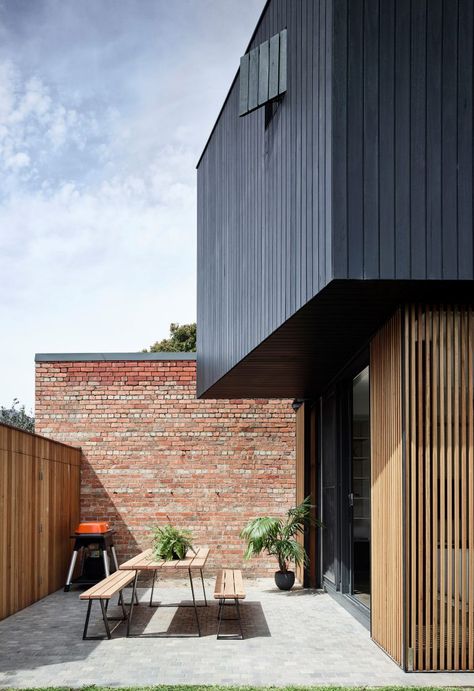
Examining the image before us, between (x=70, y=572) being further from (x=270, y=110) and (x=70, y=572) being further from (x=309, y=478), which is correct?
(x=270, y=110)

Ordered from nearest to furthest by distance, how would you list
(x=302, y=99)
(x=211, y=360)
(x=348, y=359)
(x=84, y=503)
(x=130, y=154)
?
(x=302, y=99) < (x=348, y=359) < (x=211, y=360) < (x=84, y=503) < (x=130, y=154)

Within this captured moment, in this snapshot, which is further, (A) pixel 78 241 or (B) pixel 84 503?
(A) pixel 78 241

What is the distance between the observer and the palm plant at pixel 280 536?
11312 mm

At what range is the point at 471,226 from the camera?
5727 millimetres

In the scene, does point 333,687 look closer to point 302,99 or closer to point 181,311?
point 302,99

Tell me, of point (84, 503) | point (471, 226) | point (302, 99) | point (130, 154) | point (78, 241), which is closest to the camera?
point (471, 226)

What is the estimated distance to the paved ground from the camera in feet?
20.7

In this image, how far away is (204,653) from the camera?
7.26 m

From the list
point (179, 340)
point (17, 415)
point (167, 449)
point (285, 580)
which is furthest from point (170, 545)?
point (17, 415)

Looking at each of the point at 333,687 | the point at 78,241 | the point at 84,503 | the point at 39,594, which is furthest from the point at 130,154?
the point at 333,687

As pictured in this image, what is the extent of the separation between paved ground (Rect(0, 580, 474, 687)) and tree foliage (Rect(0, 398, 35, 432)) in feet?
71.4

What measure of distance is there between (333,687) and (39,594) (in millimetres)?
5618

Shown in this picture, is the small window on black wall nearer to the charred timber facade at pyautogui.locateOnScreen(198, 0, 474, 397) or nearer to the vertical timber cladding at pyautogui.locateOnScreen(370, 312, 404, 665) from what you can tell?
the charred timber facade at pyautogui.locateOnScreen(198, 0, 474, 397)

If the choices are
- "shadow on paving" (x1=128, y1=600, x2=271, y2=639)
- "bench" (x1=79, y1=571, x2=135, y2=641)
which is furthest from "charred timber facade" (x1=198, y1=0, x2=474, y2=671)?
"bench" (x1=79, y1=571, x2=135, y2=641)
